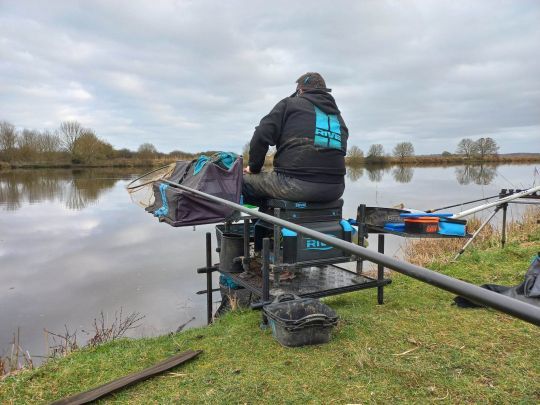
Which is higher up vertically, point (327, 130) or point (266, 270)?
point (327, 130)

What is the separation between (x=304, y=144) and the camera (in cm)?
325

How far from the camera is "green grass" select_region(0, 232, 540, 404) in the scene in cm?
204

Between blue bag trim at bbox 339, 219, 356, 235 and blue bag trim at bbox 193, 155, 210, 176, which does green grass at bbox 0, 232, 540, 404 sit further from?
blue bag trim at bbox 193, 155, 210, 176

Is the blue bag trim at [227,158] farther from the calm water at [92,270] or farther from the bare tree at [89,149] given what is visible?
the bare tree at [89,149]

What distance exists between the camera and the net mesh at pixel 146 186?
4.18 m

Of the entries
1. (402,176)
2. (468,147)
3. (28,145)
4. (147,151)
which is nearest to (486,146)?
(468,147)

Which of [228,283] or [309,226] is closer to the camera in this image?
[309,226]

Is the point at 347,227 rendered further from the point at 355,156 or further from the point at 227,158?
the point at 355,156

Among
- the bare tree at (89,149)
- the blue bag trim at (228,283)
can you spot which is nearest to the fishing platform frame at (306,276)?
the blue bag trim at (228,283)

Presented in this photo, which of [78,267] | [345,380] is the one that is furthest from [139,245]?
[345,380]

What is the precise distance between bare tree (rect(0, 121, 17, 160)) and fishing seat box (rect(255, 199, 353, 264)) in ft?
142

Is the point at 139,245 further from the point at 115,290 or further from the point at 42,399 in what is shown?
the point at 42,399

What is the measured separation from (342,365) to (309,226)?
1.26 meters

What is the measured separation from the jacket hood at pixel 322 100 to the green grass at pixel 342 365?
66.4 inches
